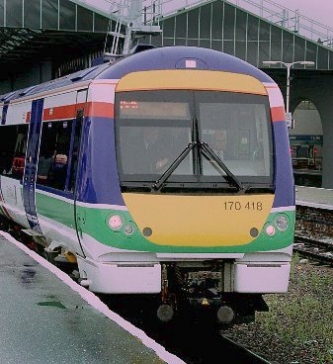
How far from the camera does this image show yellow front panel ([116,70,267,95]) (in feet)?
28.5

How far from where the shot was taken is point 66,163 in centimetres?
946

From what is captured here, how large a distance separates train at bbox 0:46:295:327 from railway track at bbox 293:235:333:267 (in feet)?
21.9

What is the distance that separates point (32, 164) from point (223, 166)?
3767 mm

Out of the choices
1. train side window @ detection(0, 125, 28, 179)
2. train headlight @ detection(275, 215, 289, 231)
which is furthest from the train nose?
train side window @ detection(0, 125, 28, 179)

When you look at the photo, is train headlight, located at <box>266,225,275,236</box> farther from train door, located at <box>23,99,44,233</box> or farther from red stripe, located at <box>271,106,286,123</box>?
train door, located at <box>23,99,44,233</box>

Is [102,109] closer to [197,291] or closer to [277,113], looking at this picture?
[277,113]

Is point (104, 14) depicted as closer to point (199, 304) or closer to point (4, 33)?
point (4, 33)

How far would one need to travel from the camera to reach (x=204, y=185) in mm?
8359

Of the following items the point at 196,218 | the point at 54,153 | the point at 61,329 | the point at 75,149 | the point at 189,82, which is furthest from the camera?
the point at 54,153

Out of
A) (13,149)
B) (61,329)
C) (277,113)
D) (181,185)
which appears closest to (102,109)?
(181,185)

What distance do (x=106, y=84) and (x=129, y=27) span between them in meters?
27.3

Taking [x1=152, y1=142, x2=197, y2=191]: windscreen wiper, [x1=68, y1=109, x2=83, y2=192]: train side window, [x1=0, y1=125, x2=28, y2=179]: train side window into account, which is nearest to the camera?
[x1=152, y1=142, x2=197, y2=191]: windscreen wiper

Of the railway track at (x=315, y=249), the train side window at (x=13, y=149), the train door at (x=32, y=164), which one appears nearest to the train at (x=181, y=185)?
the train door at (x=32, y=164)

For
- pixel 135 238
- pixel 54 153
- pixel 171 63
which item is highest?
pixel 171 63
